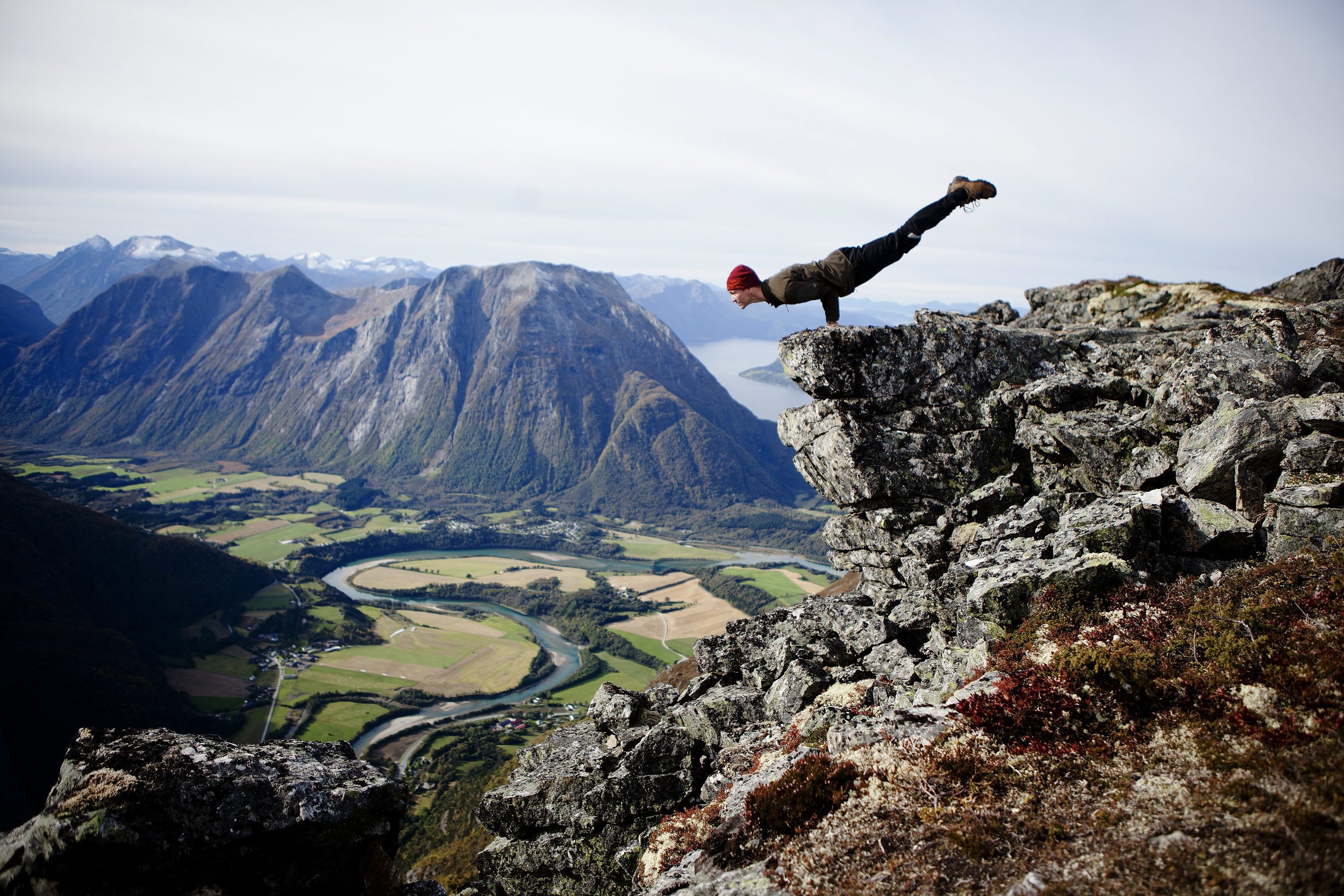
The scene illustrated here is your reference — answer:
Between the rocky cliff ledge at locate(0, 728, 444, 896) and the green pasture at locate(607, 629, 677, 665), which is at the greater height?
the rocky cliff ledge at locate(0, 728, 444, 896)

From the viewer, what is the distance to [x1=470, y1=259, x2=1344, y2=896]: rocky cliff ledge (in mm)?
8141

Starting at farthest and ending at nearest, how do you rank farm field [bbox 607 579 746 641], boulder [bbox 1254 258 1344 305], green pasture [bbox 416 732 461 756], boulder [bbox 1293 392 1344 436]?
farm field [bbox 607 579 746 641] → green pasture [bbox 416 732 461 756] → boulder [bbox 1254 258 1344 305] → boulder [bbox 1293 392 1344 436]

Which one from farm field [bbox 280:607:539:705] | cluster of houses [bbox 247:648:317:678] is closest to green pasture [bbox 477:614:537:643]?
farm field [bbox 280:607:539:705]

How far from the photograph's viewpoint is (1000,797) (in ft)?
29.9

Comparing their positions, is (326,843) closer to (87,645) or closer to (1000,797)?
(1000,797)

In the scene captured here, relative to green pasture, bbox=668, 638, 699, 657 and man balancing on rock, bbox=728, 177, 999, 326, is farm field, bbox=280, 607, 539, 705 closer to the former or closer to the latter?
green pasture, bbox=668, 638, 699, 657

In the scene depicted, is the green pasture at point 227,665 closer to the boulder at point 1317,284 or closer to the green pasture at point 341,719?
the green pasture at point 341,719

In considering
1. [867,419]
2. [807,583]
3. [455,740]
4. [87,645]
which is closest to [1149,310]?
[867,419]

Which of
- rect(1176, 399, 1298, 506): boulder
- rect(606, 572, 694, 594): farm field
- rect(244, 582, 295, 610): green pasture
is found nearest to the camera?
rect(1176, 399, 1298, 506): boulder

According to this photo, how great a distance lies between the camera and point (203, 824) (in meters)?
10.2

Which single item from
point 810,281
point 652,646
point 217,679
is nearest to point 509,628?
point 652,646

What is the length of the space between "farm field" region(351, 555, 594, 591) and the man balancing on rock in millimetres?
162157

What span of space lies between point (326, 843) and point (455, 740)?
89.6m

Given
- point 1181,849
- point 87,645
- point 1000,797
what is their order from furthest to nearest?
point 87,645 → point 1000,797 → point 1181,849
